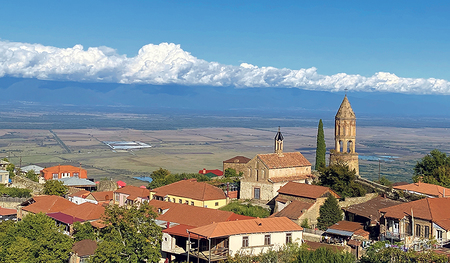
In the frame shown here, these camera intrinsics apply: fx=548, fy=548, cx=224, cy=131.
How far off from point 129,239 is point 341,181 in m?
22.8

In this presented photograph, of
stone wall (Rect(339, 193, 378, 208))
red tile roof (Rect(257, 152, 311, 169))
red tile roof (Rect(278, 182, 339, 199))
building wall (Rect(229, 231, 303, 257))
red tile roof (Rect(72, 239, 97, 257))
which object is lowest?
red tile roof (Rect(72, 239, 97, 257))

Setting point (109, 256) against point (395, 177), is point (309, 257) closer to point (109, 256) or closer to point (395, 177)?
point (109, 256)

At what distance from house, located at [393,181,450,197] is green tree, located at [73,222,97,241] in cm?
2621

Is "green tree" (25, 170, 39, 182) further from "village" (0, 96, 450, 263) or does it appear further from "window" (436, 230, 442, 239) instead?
"window" (436, 230, 442, 239)

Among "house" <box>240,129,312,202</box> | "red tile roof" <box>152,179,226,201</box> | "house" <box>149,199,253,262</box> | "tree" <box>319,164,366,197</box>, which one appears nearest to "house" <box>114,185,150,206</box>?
"red tile roof" <box>152,179,226,201</box>

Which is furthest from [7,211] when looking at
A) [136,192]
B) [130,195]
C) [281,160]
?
[281,160]

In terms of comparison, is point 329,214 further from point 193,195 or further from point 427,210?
point 193,195

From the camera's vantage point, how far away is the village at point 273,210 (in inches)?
1335

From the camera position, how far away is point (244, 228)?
3356 cm

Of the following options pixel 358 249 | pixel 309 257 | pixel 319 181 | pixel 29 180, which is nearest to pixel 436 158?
pixel 319 181

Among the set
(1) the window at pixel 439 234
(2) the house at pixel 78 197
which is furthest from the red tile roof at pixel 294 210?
(2) the house at pixel 78 197

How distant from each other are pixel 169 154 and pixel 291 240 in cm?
10183

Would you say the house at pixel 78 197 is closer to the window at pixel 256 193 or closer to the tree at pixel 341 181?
the window at pixel 256 193

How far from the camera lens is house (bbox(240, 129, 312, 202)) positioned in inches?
1976
